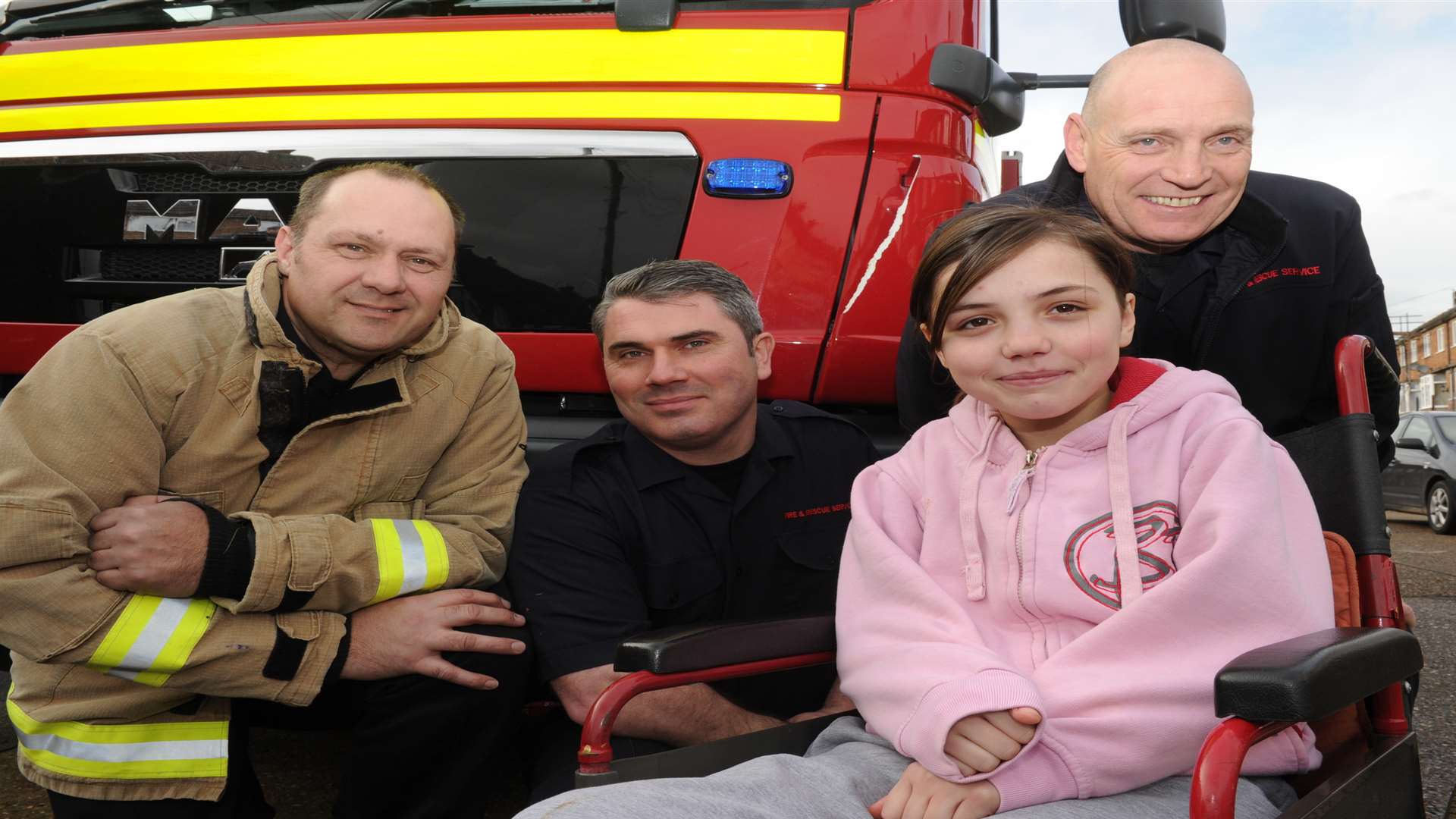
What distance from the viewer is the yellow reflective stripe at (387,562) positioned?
7.38 feet

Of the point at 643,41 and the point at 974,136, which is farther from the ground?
the point at 643,41

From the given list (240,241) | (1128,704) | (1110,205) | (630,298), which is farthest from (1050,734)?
(240,241)

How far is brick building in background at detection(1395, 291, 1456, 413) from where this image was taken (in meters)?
65.9

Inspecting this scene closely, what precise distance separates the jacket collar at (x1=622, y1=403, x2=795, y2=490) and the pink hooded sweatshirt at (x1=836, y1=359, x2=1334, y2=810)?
581 millimetres

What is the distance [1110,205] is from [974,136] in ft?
1.67

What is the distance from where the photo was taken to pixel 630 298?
247 cm

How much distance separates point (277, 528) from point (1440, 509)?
1382 cm

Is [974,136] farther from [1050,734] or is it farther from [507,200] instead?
[1050,734]

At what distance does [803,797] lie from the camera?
1.59 meters

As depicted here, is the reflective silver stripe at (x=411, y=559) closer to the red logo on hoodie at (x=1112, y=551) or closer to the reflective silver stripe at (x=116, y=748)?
the reflective silver stripe at (x=116, y=748)

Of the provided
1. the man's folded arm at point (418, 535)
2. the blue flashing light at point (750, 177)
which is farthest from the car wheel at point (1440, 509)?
the man's folded arm at point (418, 535)

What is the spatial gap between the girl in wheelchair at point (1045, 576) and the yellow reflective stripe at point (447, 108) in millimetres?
753

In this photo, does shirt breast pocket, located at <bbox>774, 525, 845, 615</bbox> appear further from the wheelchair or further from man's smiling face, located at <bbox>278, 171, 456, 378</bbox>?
man's smiling face, located at <bbox>278, 171, 456, 378</bbox>

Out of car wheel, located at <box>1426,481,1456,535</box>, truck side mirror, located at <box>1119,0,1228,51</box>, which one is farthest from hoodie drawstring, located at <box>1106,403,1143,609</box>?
car wheel, located at <box>1426,481,1456,535</box>
